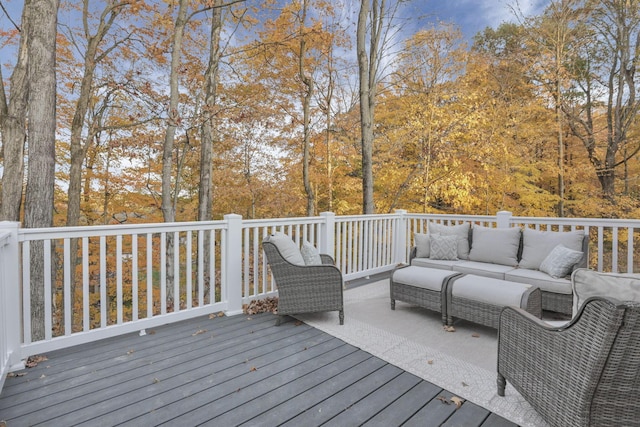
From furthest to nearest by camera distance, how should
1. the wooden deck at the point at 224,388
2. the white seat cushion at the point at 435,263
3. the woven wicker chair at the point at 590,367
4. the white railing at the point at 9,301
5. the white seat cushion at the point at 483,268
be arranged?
1. the white seat cushion at the point at 435,263
2. the white seat cushion at the point at 483,268
3. the white railing at the point at 9,301
4. the wooden deck at the point at 224,388
5. the woven wicker chair at the point at 590,367

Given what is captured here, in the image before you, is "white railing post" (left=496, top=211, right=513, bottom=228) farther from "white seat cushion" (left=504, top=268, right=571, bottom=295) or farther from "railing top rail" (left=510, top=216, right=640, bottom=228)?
"white seat cushion" (left=504, top=268, right=571, bottom=295)

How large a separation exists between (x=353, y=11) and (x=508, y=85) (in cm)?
460

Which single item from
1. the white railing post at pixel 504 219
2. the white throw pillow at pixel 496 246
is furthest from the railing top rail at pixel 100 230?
the white railing post at pixel 504 219

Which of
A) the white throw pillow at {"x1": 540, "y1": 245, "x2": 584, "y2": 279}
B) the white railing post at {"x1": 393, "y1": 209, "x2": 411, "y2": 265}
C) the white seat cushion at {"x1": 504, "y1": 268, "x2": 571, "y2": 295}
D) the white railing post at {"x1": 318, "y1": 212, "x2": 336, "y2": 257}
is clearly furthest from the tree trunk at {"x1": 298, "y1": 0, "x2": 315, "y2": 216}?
the white throw pillow at {"x1": 540, "y1": 245, "x2": 584, "y2": 279}

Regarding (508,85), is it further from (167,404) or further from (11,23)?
(11,23)

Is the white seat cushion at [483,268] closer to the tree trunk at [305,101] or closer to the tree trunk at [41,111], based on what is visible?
the tree trunk at [41,111]

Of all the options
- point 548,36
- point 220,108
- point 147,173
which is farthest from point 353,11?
point 147,173

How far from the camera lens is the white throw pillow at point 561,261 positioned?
3305 millimetres

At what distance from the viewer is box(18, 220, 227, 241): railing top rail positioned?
245cm

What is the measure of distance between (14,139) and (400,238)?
242 inches

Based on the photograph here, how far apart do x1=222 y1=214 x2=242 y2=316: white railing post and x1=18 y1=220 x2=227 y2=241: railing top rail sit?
0.18m

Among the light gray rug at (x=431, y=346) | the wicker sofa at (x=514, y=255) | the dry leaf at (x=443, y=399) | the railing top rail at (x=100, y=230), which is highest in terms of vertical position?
the railing top rail at (x=100, y=230)

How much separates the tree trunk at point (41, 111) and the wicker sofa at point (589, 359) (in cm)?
472

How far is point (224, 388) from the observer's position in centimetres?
214
